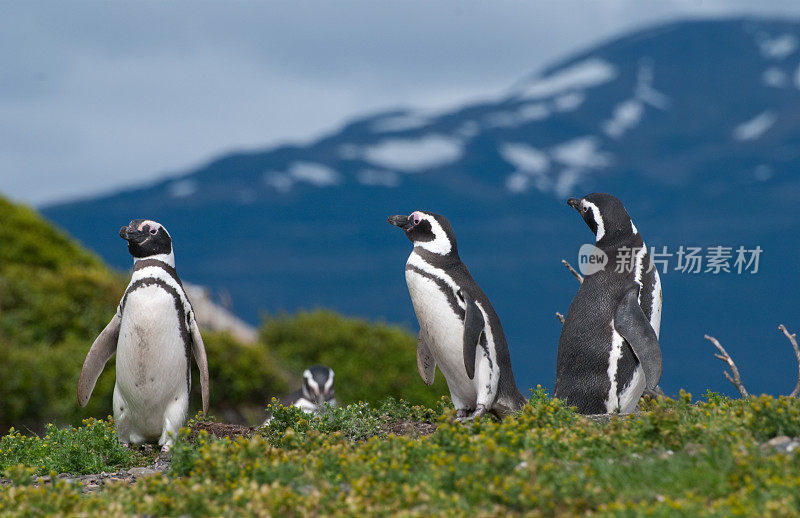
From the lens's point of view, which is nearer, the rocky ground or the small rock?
the rocky ground

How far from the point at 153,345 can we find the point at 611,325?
3284 mm

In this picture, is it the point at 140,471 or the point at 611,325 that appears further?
the point at 611,325

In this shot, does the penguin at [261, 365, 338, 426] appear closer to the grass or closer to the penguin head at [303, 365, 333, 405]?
the penguin head at [303, 365, 333, 405]

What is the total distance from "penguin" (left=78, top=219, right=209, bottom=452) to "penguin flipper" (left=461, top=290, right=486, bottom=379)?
197 cm

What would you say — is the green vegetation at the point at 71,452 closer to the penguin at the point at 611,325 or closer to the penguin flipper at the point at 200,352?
the penguin flipper at the point at 200,352

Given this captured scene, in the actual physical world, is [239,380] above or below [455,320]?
above

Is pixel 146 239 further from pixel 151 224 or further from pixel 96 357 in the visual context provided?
pixel 96 357

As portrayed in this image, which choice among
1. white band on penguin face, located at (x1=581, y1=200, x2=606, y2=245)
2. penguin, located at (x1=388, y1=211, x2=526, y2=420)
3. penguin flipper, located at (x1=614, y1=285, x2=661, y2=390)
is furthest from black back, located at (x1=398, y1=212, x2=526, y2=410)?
white band on penguin face, located at (x1=581, y1=200, x2=606, y2=245)

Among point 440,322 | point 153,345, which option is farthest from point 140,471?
point 440,322

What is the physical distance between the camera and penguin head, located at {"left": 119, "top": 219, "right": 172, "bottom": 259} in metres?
6.48

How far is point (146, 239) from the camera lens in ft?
21.4

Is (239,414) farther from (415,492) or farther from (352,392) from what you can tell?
(415,492)

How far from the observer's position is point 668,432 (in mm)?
4523

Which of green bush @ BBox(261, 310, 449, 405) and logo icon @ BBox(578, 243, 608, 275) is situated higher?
green bush @ BBox(261, 310, 449, 405)
